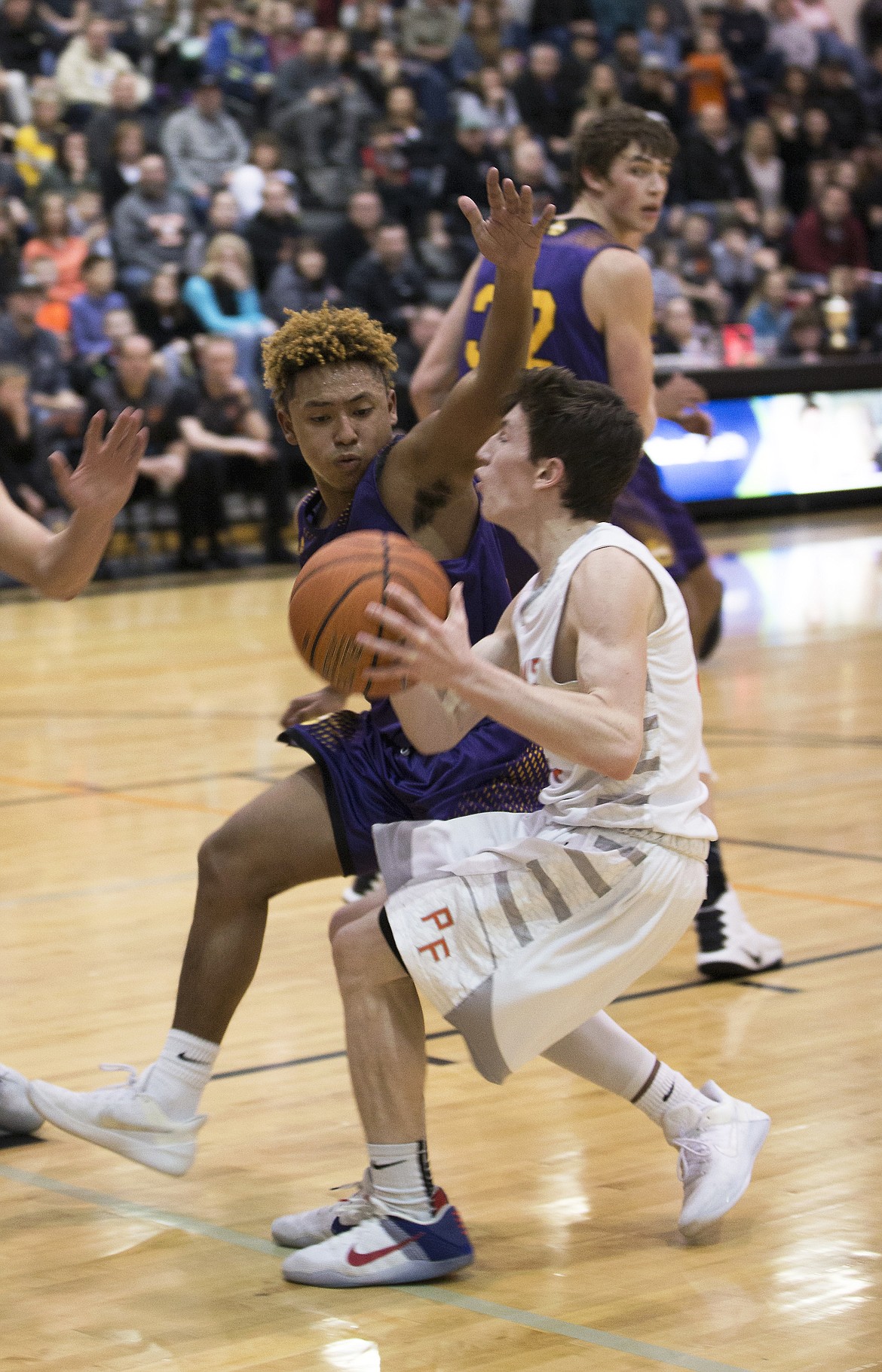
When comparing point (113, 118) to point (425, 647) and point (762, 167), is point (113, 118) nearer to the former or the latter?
point (762, 167)

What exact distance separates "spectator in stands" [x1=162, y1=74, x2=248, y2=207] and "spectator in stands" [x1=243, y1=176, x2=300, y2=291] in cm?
50

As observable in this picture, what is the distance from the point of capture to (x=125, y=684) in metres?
8.62

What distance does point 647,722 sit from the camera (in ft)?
9.28

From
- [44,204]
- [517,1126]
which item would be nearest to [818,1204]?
[517,1126]

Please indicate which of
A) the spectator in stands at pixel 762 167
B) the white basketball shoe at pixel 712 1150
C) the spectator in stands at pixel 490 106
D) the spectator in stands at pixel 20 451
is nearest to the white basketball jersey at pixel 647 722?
the white basketball shoe at pixel 712 1150

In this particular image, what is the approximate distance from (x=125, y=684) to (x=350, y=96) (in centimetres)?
833

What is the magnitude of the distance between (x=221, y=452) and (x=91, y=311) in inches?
49.5

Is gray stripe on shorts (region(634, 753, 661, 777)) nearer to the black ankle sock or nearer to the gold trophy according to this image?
the black ankle sock

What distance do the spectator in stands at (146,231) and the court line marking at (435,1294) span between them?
35.7ft

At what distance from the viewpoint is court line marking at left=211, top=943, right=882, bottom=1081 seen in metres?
3.83

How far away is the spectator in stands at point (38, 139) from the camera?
44.5ft

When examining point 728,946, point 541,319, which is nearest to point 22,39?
point 541,319

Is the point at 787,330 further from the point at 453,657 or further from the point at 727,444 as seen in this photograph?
the point at 453,657

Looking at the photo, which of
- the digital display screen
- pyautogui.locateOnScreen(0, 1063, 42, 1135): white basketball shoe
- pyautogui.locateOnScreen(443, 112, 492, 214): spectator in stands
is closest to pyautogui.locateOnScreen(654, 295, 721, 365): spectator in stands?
the digital display screen
